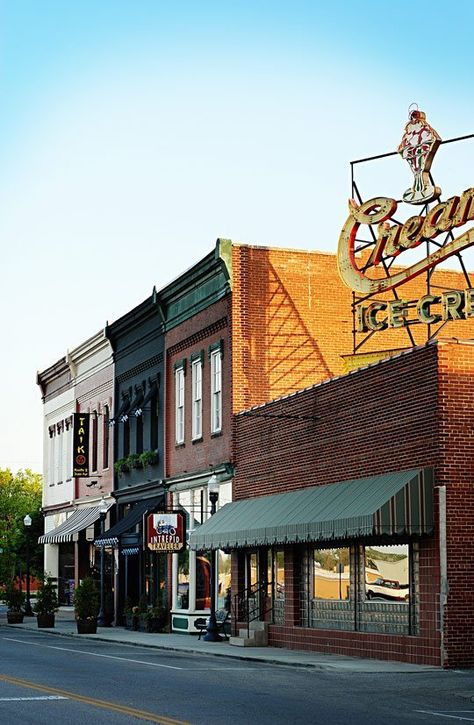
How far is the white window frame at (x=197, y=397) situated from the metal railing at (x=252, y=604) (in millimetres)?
5836

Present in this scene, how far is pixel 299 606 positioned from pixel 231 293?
897cm

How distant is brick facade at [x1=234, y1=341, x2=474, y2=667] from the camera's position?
76.8 feet

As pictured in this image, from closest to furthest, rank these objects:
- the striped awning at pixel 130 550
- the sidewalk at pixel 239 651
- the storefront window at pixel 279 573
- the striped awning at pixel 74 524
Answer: the sidewalk at pixel 239 651, the storefront window at pixel 279 573, the striped awning at pixel 130 550, the striped awning at pixel 74 524

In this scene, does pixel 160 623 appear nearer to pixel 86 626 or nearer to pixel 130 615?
pixel 86 626

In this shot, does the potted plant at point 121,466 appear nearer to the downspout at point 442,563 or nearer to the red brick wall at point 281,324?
the red brick wall at point 281,324

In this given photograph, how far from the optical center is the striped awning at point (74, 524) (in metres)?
47.8

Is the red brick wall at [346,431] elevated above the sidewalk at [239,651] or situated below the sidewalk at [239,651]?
above

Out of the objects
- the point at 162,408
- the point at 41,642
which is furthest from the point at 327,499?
the point at 162,408

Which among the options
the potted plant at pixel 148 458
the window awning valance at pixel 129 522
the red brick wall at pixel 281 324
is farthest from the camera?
the potted plant at pixel 148 458

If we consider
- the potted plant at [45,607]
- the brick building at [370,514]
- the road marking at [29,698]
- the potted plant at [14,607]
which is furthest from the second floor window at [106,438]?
the road marking at [29,698]

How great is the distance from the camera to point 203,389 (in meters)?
36.8

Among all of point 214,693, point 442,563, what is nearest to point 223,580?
point 442,563

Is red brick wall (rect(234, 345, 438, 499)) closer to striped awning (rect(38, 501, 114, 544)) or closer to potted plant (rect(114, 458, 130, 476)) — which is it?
potted plant (rect(114, 458, 130, 476))

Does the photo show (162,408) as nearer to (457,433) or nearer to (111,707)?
(457,433)
